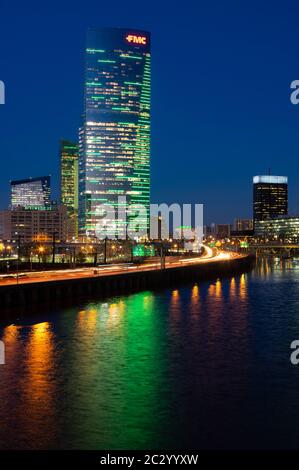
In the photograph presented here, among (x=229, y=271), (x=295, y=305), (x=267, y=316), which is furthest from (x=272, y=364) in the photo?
(x=229, y=271)

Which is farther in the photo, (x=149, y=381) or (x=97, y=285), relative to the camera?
(x=97, y=285)

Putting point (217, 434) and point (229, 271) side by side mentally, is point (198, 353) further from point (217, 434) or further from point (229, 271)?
point (229, 271)

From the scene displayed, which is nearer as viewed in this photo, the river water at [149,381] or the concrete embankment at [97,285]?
the river water at [149,381]

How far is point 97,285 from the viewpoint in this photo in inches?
2739

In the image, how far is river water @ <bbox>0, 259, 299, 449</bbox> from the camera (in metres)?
20.5

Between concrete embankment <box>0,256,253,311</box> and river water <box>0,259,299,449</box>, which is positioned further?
concrete embankment <box>0,256,253,311</box>

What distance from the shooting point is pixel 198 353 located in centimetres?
3494

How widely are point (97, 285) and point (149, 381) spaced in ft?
137

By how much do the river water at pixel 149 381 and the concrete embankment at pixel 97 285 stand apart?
353cm

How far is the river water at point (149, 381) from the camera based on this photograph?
20.5 metres

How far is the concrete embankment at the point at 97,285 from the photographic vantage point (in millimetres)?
55213

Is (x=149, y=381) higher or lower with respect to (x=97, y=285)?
lower

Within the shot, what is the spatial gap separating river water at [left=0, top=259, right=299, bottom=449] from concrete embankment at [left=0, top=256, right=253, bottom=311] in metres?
3.53

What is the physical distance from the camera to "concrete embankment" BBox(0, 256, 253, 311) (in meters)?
55.2
